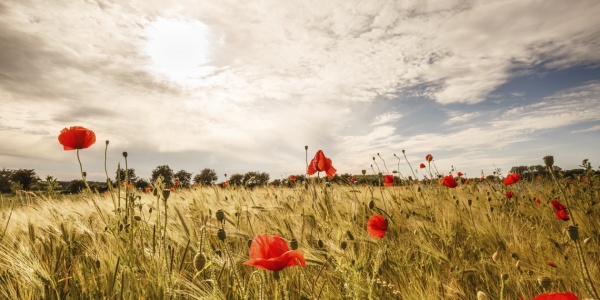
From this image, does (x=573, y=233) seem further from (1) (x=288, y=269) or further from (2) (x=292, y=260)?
(1) (x=288, y=269)

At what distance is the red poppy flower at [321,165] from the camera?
2762 mm

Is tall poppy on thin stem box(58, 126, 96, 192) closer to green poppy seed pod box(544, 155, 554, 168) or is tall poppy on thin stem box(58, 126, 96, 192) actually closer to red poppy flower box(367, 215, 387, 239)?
→ red poppy flower box(367, 215, 387, 239)

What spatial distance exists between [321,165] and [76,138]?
186cm

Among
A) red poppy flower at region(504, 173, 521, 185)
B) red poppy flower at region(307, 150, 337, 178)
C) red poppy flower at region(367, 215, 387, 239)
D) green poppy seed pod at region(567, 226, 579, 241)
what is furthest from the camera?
red poppy flower at region(504, 173, 521, 185)

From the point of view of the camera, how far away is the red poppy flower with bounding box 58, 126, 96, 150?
2258 mm

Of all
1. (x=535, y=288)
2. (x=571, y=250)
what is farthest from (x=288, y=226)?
(x=571, y=250)

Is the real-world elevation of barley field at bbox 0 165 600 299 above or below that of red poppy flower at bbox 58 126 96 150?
below

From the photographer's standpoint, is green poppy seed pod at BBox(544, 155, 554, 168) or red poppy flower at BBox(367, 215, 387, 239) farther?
red poppy flower at BBox(367, 215, 387, 239)

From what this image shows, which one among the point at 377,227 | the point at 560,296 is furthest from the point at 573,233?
the point at 377,227

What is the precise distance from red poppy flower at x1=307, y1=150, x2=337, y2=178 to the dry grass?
0.28 m

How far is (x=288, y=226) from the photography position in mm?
2652

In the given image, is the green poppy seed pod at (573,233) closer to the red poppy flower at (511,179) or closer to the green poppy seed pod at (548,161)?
the green poppy seed pod at (548,161)

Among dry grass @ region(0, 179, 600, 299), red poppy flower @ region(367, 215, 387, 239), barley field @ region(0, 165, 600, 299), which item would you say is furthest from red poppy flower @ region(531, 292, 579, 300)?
red poppy flower @ region(367, 215, 387, 239)

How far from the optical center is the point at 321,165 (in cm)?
276
